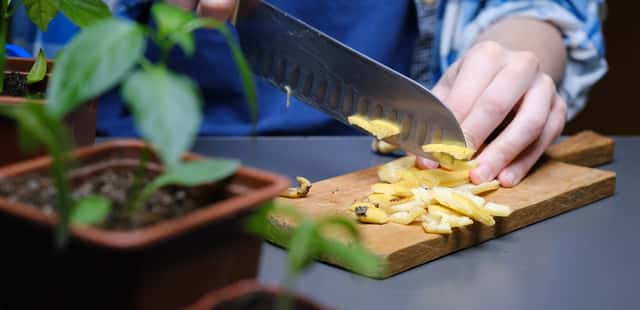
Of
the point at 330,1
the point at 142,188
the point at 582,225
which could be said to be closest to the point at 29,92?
the point at 142,188

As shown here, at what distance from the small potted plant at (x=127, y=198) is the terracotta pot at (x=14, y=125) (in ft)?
0.41

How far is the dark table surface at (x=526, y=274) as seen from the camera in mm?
646

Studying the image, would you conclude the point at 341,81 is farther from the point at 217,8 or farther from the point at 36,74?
the point at 36,74

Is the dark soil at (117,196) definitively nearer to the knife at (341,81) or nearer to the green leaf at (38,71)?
the green leaf at (38,71)

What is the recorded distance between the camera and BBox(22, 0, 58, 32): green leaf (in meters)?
0.67

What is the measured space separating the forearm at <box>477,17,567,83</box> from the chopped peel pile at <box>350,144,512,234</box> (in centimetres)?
36

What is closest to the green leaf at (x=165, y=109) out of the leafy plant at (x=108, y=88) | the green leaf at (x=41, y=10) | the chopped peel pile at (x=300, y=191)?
the leafy plant at (x=108, y=88)

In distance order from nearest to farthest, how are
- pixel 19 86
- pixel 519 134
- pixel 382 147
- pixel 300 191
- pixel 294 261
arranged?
pixel 294 261 < pixel 19 86 < pixel 300 191 < pixel 519 134 < pixel 382 147

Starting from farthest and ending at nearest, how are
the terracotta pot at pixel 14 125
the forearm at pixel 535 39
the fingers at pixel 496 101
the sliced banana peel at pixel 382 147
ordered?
the forearm at pixel 535 39 → the sliced banana peel at pixel 382 147 → the fingers at pixel 496 101 → the terracotta pot at pixel 14 125

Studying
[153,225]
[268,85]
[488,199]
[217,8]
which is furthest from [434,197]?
[268,85]

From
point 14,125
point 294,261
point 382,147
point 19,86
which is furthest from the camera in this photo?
point 382,147

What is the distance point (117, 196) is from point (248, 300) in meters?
0.09

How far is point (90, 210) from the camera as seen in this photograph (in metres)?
0.39

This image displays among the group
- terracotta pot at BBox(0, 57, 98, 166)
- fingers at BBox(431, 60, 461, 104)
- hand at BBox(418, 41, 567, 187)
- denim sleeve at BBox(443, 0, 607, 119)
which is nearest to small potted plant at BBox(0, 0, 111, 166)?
terracotta pot at BBox(0, 57, 98, 166)
